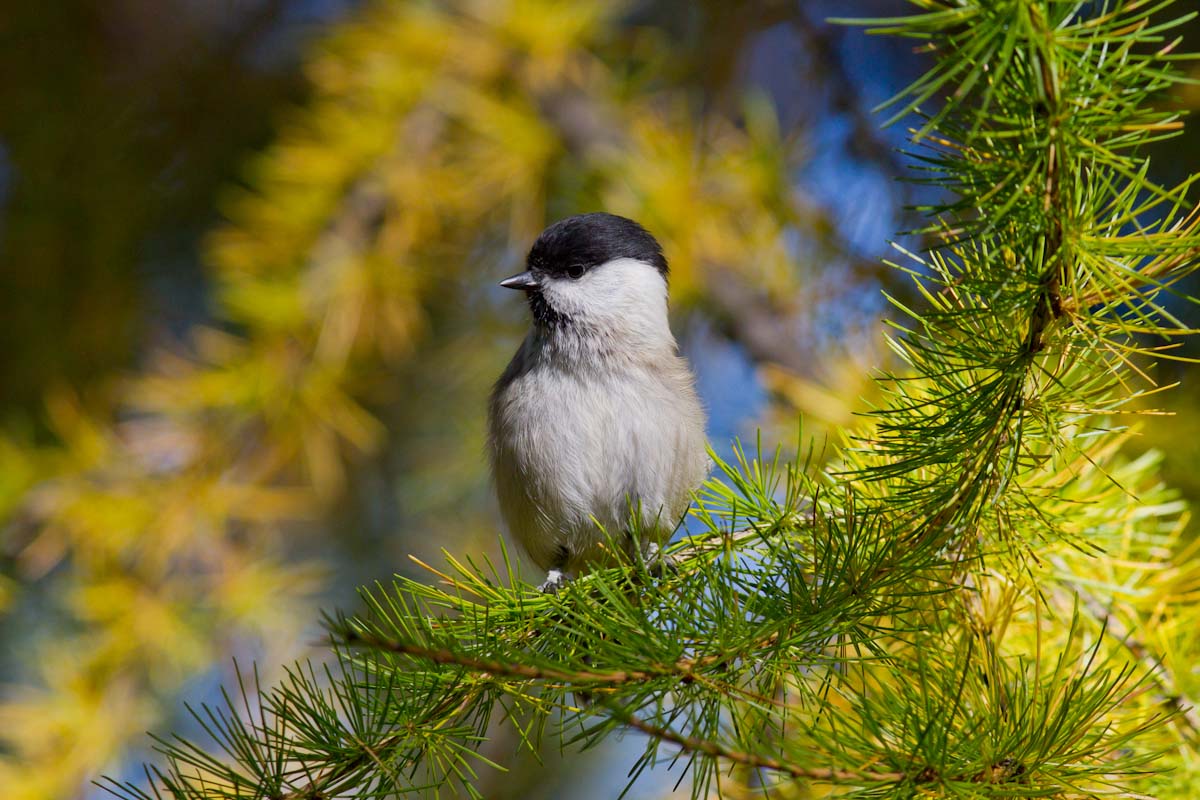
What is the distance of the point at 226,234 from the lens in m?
1.76

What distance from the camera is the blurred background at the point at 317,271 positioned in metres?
1.55

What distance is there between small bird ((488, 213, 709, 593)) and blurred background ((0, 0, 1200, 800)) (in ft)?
0.42

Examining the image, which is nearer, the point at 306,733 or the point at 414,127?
the point at 306,733

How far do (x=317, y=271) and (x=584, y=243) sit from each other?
47cm

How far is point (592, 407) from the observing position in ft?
5.05

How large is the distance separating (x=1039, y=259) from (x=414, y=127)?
1322 mm

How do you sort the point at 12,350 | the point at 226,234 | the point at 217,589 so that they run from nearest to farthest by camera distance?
the point at 217,589 < the point at 226,234 < the point at 12,350

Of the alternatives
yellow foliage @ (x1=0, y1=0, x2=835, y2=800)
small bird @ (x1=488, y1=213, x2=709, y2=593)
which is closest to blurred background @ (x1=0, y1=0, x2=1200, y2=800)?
yellow foliage @ (x1=0, y1=0, x2=835, y2=800)

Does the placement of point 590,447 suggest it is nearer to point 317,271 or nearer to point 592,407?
point 592,407

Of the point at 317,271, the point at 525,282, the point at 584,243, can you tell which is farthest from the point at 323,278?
Answer: the point at 584,243

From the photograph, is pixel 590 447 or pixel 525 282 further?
pixel 525 282

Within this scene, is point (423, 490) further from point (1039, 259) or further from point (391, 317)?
point (1039, 259)

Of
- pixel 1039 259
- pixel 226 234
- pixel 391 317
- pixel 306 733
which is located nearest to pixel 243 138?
pixel 226 234

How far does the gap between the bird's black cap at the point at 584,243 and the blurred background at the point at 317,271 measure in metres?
0.09
